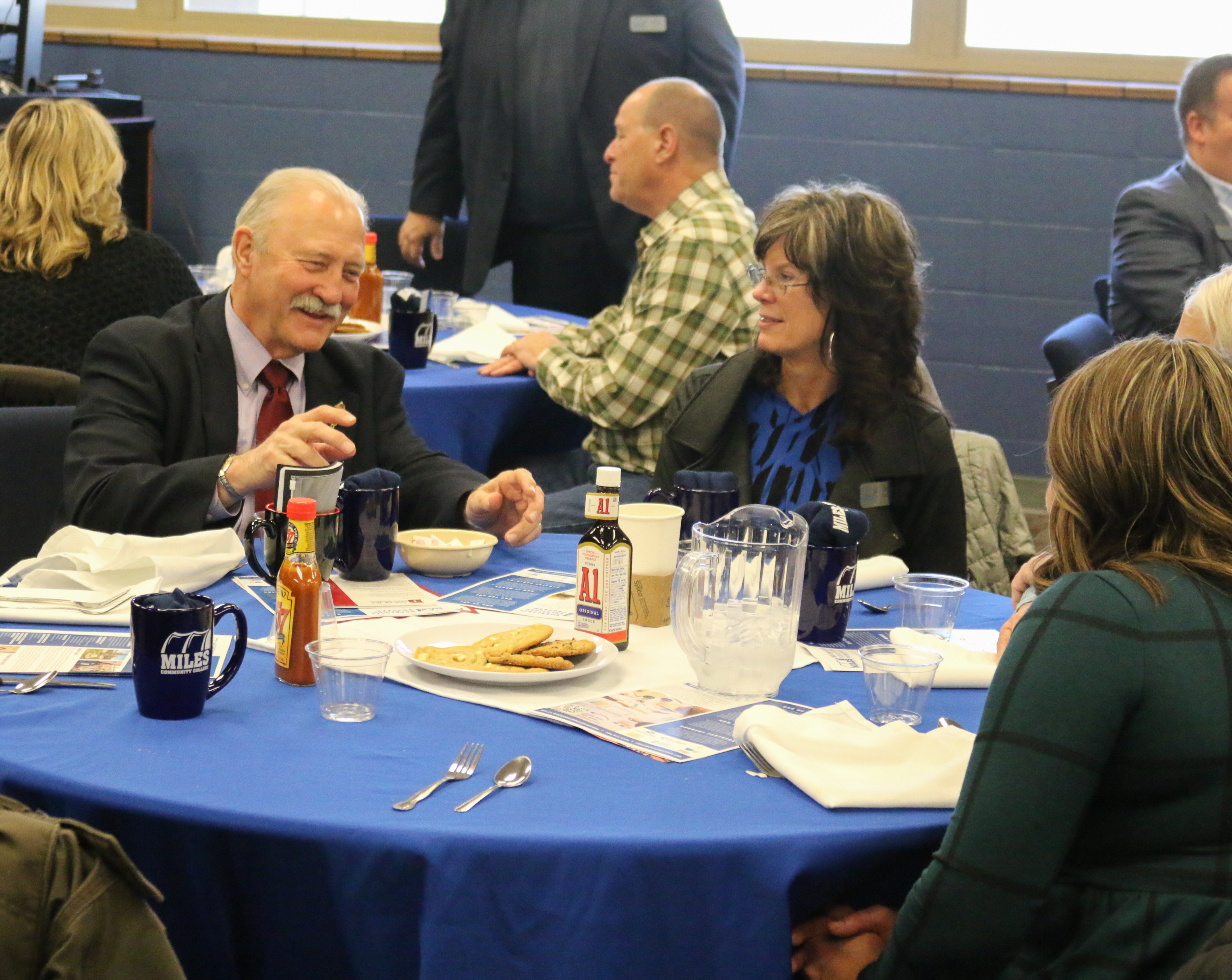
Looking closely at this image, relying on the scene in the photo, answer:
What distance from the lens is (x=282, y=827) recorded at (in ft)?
3.74

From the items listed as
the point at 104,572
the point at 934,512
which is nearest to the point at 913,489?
the point at 934,512

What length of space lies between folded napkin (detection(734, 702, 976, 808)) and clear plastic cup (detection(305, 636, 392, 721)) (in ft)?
1.22

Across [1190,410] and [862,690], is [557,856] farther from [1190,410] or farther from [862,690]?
[1190,410]

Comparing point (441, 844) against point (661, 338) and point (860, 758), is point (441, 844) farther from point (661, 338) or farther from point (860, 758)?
point (661, 338)

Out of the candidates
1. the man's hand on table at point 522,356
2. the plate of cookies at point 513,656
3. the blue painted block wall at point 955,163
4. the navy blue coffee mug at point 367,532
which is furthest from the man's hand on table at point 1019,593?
the blue painted block wall at point 955,163

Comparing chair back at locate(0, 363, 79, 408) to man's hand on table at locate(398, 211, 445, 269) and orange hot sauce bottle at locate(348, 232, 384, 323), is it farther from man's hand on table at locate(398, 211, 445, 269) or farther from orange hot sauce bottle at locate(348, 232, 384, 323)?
man's hand on table at locate(398, 211, 445, 269)

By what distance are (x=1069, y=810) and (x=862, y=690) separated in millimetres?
457

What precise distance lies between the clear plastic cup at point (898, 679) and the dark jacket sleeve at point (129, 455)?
1.07m

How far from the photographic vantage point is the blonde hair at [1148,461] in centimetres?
119

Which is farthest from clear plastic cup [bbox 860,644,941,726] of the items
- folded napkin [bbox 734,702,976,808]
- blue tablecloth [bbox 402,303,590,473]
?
blue tablecloth [bbox 402,303,590,473]

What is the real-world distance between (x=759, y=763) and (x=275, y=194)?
1482 mm

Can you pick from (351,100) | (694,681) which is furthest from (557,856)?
(351,100)

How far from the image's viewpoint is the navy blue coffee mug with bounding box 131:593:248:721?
134 centimetres

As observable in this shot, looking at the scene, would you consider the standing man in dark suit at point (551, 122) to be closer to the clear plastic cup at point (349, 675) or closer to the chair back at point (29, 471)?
the chair back at point (29, 471)
